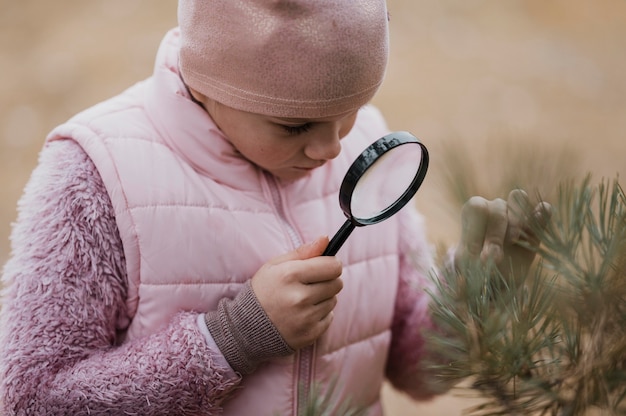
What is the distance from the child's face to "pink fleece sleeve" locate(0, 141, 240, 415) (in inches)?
6.9

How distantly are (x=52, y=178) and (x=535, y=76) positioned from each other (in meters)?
3.09

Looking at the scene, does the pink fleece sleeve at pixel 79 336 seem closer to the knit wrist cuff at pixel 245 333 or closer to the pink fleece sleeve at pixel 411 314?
the knit wrist cuff at pixel 245 333

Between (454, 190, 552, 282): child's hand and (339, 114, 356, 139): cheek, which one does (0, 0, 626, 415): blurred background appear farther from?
(454, 190, 552, 282): child's hand

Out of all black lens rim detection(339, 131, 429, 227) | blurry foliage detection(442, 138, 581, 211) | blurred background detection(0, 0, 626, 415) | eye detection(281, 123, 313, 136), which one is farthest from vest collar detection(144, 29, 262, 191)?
blurred background detection(0, 0, 626, 415)

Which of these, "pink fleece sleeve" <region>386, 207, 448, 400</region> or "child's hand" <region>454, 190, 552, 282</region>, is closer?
"child's hand" <region>454, 190, 552, 282</region>

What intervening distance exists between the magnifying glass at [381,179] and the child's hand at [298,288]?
31 millimetres

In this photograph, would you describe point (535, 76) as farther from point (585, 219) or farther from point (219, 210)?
point (585, 219)

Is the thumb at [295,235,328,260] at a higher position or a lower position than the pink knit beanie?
lower

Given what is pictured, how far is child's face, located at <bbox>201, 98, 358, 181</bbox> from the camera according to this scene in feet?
3.03

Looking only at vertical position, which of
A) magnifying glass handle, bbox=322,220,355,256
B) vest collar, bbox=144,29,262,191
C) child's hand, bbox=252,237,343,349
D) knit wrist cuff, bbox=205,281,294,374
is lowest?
knit wrist cuff, bbox=205,281,294,374

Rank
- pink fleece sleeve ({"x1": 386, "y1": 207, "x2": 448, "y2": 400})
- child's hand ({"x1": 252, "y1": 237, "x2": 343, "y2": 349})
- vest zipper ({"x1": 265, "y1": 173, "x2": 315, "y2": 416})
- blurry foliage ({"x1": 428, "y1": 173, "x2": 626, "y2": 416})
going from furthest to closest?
pink fleece sleeve ({"x1": 386, "y1": 207, "x2": 448, "y2": 400}) → vest zipper ({"x1": 265, "y1": 173, "x2": 315, "y2": 416}) → child's hand ({"x1": 252, "y1": 237, "x2": 343, "y2": 349}) → blurry foliage ({"x1": 428, "y1": 173, "x2": 626, "y2": 416})

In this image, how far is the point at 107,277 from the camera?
94 cm

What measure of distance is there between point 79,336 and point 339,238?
33 cm

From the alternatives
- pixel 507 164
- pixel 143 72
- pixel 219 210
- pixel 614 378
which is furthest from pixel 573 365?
pixel 143 72
